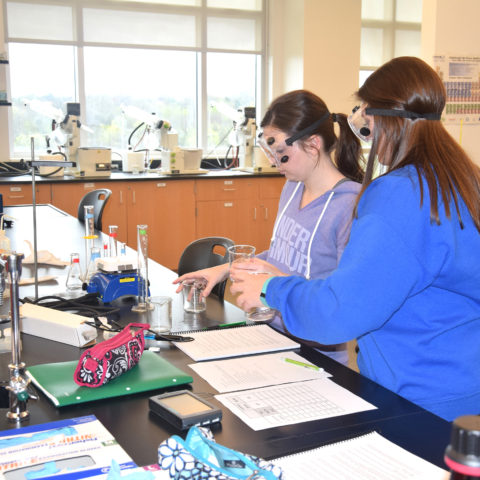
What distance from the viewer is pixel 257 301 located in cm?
143

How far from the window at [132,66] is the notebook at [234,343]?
14.1 feet

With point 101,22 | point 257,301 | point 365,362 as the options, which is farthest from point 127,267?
point 101,22

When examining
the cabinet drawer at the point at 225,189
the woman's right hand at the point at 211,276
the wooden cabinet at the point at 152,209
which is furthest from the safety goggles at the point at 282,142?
the cabinet drawer at the point at 225,189

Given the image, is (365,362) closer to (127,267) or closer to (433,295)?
(433,295)

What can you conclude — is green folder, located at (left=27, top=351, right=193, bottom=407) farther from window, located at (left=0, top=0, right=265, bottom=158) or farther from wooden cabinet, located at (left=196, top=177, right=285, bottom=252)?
window, located at (left=0, top=0, right=265, bottom=158)

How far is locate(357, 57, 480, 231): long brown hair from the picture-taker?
122cm

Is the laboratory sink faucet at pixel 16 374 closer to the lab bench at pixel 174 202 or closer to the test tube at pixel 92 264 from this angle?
the test tube at pixel 92 264

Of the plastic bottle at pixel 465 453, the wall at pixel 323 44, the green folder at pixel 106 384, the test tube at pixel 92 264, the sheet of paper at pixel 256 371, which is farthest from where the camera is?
the wall at pixel 323 44

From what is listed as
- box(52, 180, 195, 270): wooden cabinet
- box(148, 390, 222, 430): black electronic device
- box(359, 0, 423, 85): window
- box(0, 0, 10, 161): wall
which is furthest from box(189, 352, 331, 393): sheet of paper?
box(359, 0, 423, 85): window

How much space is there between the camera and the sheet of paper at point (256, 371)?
4.56 feet

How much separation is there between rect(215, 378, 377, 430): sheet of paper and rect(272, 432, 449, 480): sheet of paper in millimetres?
127

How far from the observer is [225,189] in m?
5.83

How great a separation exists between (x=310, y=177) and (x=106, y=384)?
1.16 metres

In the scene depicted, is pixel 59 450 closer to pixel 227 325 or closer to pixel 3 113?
pixel 227 325
